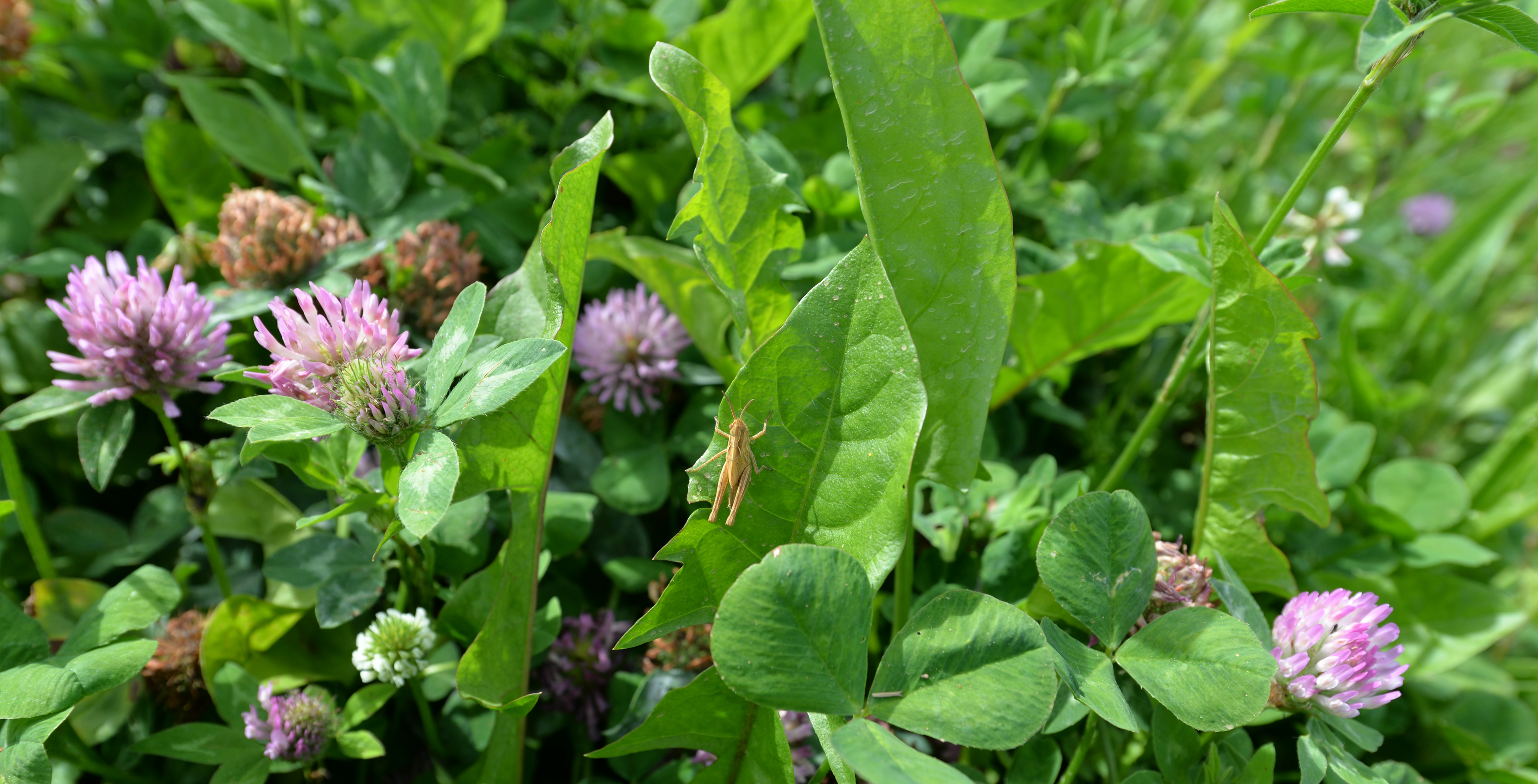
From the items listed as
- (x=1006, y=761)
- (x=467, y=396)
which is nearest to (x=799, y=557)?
(x=467, y=396)

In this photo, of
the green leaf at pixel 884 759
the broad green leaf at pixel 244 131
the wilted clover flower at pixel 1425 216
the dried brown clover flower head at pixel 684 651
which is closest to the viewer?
the green leaf at pixel 884 759

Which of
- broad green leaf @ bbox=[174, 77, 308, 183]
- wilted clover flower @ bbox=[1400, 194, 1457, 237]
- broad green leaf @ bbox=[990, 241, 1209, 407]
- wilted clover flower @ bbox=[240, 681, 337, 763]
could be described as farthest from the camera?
wilted clover flower @ bbox=[1400, 194, 1457, 237]

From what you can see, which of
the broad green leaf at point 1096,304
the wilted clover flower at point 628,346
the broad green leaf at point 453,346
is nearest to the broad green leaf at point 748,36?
the wilted clover flower at point 628,346

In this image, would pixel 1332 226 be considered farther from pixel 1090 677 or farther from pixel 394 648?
pixel 394 648

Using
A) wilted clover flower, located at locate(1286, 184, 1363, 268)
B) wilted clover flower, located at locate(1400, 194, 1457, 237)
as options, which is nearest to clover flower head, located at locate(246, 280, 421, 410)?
wilted clover flower, located at locate(1286, 184, 1363, 268)

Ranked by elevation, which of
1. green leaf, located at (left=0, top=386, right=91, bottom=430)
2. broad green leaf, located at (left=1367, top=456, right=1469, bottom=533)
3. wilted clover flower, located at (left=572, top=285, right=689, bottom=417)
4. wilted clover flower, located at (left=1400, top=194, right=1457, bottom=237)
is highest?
green leaf, located at (left=0, top=386, right=91, bottom=430)

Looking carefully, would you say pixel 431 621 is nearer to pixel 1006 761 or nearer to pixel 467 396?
pixel 467 396

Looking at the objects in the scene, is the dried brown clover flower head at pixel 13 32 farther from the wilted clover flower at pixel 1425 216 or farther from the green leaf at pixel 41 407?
the wilted clover flower at pixel 1425 216

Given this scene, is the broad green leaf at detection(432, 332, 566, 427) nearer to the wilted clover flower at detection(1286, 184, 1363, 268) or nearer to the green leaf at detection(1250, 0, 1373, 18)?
the green leaf at detection(1250, 0, 1373, 18)
